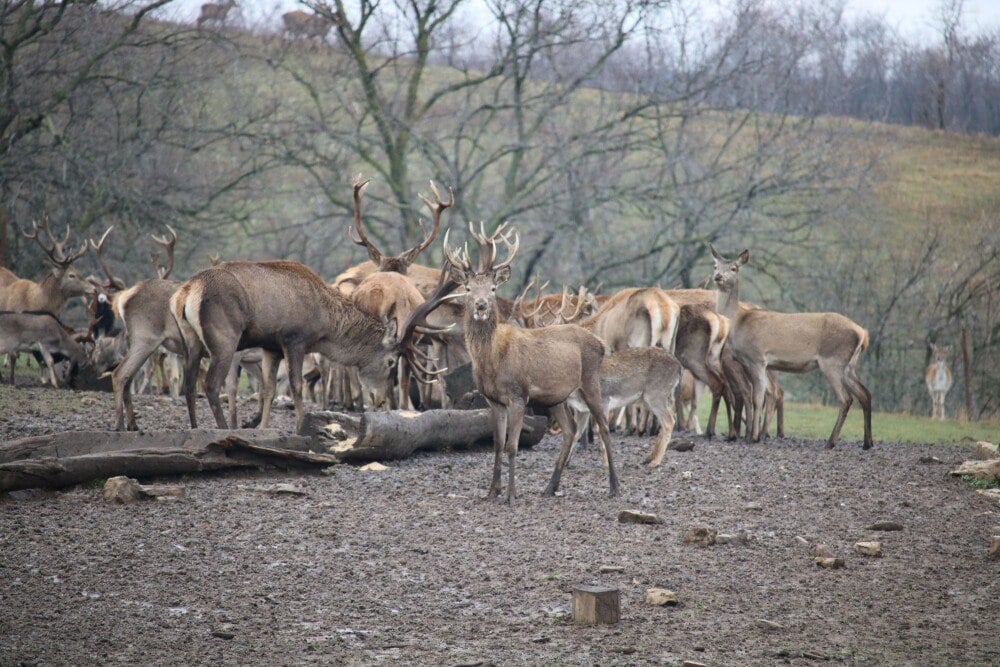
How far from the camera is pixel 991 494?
900cm

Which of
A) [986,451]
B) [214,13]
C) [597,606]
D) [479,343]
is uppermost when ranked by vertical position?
[214,13]

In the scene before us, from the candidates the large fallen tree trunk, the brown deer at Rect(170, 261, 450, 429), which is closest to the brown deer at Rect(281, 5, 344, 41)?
the brown deer at Rect(170, 261, 450, 429)

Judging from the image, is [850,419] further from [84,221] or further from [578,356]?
[84,221]

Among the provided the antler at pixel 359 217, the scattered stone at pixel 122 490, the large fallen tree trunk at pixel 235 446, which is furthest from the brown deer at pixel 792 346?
the scattered stone at pixel 122 490

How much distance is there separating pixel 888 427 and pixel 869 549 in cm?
1053

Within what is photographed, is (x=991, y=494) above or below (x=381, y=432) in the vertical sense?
below

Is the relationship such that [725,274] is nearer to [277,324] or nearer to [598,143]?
[277,324]

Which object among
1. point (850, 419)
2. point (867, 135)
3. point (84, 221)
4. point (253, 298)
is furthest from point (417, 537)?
point (867, 135)

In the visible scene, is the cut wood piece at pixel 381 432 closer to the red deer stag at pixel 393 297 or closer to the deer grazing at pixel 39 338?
the red deer stag at pixel 393 297

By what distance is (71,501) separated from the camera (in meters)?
7.63

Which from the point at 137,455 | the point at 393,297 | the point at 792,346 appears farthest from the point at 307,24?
the point at 137,455

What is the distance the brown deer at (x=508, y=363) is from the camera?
8.53 m

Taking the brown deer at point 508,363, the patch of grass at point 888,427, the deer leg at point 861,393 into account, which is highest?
the brown deer at point 508,363

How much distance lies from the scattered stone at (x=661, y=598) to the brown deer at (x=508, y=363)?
8.36 ft
